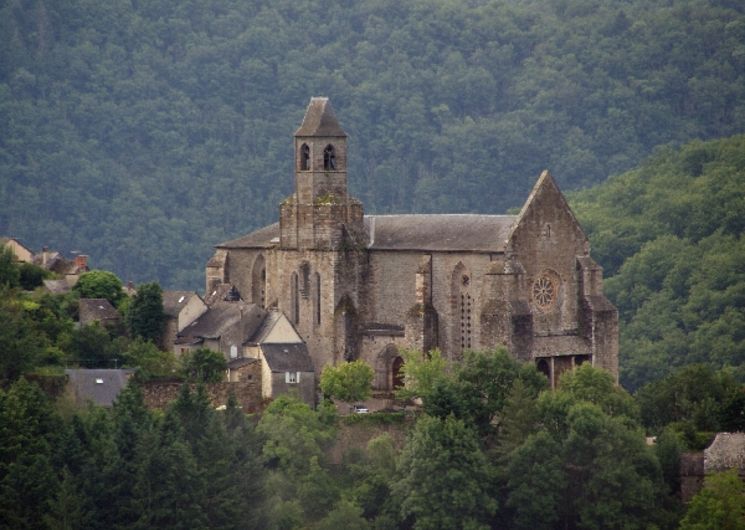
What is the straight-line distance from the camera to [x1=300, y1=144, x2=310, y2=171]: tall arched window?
Result: 11012 centimetres

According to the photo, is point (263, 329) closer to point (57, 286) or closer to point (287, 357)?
point (287, 357)

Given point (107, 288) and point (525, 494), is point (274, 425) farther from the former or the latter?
point (107, 288)

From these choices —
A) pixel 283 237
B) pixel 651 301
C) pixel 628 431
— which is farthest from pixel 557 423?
pixel 651 301

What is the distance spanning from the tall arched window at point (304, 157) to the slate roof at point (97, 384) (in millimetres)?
11429

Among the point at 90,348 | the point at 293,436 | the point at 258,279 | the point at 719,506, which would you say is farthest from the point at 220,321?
the point at 719,506

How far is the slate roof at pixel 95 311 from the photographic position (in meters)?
111

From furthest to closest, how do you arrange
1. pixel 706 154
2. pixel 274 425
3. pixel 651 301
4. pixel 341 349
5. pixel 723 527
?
1. pixel 706 154
2. pixel 651 301
3. pixel 341 349
4. pixel 274 425
5. pixel 723 527

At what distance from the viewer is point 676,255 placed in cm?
16638

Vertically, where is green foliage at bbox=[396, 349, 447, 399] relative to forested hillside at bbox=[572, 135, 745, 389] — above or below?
below

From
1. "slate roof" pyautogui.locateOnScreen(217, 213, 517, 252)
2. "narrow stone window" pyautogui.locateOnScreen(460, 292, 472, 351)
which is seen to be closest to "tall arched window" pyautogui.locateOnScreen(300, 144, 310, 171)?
"slate roof" pyautogui.locateOnScreen(217, 213, 517, 252)

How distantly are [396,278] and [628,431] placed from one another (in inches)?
544

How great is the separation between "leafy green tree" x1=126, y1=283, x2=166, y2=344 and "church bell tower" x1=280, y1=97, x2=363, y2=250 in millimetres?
4970

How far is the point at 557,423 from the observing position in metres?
98.9

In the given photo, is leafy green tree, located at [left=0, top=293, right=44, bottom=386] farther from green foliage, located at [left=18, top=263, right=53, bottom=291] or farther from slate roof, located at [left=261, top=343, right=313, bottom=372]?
green foliage, located at [left=18, top=263, right=53, bottom=291]
